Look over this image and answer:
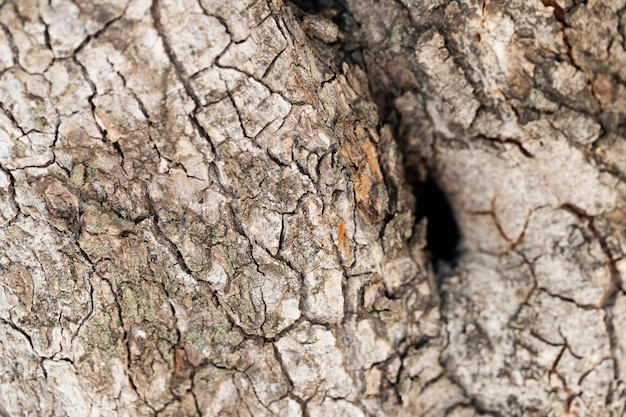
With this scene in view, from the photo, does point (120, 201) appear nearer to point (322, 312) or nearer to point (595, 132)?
point (322, 312)

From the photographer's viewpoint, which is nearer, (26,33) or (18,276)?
(26,33)

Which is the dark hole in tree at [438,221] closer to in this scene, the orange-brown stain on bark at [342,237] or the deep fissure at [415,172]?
the deep fissure at [415,172]

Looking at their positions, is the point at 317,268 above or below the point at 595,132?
below

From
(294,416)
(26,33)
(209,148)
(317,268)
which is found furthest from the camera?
(294,416)

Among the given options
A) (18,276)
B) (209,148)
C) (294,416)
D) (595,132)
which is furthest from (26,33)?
(595,132)

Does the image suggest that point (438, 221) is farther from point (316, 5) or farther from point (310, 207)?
point (316, 5)

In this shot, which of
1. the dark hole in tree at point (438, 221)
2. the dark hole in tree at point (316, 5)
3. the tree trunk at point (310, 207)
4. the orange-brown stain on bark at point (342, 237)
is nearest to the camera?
the tree trunk at point (310, 207)

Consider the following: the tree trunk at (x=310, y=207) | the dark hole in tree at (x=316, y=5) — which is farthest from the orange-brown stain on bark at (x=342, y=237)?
the dark hole in tree at (x=316, y=5)

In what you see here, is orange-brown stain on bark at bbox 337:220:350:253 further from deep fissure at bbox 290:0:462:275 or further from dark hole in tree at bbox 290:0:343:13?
dark hole in tree at bbox 290:0:343:13
